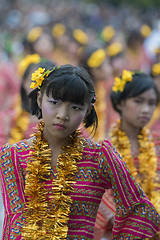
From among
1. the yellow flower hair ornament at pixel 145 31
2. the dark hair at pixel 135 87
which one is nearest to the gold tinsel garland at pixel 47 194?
the dark hair at pixel 135 87

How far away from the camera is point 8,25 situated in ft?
64.6

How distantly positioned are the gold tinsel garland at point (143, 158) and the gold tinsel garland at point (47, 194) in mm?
1386

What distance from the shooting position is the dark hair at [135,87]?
4.47 m

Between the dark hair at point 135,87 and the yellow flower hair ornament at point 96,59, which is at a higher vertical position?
the yellow flower hair ornament at point 96,59

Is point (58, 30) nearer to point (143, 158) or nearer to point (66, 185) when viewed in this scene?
point (143, 158)

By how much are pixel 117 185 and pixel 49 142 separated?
18.6 inches

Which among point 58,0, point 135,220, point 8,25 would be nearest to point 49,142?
point 135,220

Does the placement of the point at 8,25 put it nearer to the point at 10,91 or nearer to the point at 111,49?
the point at 111,49

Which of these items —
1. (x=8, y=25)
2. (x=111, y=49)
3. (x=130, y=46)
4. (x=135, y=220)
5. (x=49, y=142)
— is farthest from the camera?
(x=8, y=25)

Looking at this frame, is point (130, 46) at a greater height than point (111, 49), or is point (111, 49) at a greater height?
point (130, 46)

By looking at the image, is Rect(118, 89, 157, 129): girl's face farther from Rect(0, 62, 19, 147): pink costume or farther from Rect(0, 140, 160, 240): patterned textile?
Rect(0, 62, 19, 147): pink costume

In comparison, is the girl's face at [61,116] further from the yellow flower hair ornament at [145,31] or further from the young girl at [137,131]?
the yellow flower hair ornament at [145,31]

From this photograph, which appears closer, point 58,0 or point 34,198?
point 34,198

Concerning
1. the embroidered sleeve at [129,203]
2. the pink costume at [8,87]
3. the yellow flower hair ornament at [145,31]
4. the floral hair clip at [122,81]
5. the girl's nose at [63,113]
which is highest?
the yellow flower hair ornament at [145,31]
